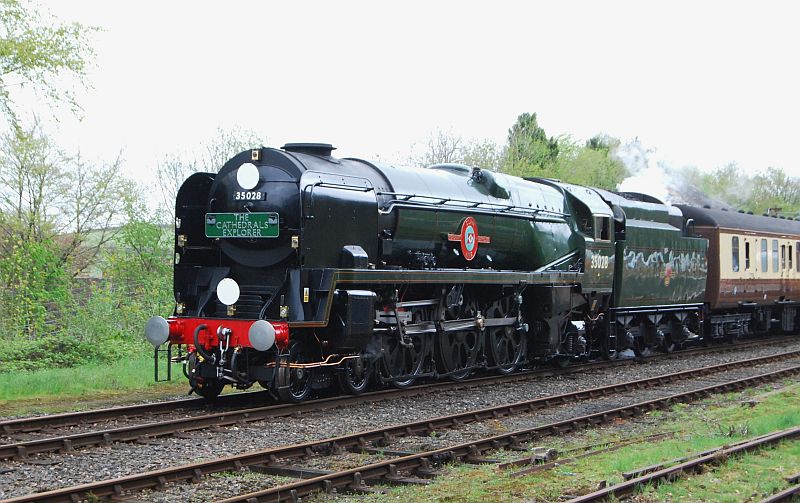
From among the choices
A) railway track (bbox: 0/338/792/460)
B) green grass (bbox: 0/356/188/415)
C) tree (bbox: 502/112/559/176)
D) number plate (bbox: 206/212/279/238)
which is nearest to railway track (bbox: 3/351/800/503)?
railway track (bbox: 0/338/792/460)

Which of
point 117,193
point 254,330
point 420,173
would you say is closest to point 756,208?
point 117,193

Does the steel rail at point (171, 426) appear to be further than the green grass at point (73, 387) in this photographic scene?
No

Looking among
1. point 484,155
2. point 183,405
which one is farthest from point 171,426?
point 484,155

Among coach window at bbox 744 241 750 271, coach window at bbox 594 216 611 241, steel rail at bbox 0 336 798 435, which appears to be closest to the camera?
steel rail at bbox 0 336 798 435

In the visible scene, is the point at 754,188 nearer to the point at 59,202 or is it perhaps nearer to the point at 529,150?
the point at 529,150

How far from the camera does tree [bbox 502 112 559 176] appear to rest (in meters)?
40.0

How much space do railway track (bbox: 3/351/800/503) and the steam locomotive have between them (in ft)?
6.70

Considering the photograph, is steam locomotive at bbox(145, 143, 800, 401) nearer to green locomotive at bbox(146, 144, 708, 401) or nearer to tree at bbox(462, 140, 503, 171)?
green locomotive at bbox(146, 144, 708, 401)

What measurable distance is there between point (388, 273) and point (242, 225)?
7.25 ft

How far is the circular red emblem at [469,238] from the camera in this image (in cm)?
1502

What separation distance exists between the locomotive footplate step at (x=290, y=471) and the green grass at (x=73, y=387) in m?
4.89

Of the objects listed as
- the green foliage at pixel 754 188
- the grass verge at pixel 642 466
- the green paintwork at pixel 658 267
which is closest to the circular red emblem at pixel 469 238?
the grass verge at pixel 642 466

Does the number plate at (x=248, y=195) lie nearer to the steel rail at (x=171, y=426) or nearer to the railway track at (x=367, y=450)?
the steel rail at (x=171, y=426)

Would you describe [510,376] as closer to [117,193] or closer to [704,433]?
[704,433]
